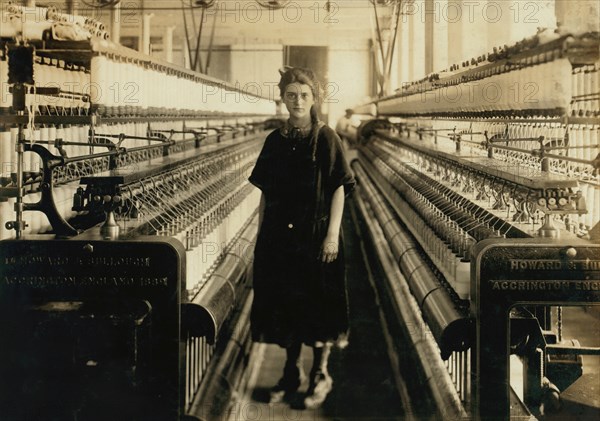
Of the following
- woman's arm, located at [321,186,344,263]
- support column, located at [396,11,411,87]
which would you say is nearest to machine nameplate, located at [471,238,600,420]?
woman's arm, located at [321,186,344,263]

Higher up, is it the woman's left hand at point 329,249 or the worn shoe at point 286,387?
the woman's left hand at point 329,249

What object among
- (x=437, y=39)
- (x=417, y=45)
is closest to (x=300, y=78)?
(x=437, y=39)

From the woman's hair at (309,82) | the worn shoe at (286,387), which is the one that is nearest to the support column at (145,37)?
the woman's hair at (309,82)

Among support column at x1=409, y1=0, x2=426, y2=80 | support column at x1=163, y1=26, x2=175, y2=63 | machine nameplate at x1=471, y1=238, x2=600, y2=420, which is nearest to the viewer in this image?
machine nameplate at x1=471, y1=238, x2=600, y2=420

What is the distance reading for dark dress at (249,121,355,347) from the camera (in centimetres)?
345

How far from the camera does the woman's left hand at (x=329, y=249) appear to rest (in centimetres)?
341

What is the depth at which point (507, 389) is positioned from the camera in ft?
8.92

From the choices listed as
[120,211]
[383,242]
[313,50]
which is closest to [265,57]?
[313,50]

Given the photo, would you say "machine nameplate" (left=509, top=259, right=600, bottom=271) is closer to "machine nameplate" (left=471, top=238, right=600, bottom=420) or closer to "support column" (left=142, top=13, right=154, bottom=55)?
"machine nameplate" (left=471, top=238, right=600, bottom=420)

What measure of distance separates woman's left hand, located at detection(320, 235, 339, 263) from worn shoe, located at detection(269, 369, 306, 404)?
2.24 feet

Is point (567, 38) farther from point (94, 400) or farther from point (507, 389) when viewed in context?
point (94, 400)

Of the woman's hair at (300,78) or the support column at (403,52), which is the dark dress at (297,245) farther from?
the support column at (403,52)

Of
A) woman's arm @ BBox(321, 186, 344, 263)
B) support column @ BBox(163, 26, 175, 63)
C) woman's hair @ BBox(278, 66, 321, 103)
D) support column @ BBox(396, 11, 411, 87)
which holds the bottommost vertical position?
woman's arm @ BBox(321, 186, 344, 263)

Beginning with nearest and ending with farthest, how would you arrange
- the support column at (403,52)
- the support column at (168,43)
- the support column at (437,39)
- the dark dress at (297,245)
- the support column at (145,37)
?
1. the dark dress at (297,245)
2. the support column at (437,39)
3. the support column at (145,37)
4. the support column at (403,52)
5. the support column at (168,43)
